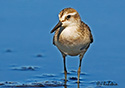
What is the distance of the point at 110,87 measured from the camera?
12391 mm

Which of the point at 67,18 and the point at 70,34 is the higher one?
the point at 67,18

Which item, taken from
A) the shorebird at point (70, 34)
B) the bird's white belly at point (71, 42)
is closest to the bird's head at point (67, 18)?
the shorebird at point (70, 34)

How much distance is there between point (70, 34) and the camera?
1226cm

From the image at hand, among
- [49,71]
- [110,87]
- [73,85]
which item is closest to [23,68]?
[49,71]

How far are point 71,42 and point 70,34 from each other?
20cm

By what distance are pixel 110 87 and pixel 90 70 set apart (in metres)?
1.14

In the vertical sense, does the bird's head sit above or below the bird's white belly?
above

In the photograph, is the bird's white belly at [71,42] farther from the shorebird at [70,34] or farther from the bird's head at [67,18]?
the bird's head at [67,18]

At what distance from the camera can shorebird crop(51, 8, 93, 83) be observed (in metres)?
12.1

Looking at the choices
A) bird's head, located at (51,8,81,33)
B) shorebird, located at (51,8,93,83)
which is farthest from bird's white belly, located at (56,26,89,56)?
bird's head, located at (51,8,81,33)

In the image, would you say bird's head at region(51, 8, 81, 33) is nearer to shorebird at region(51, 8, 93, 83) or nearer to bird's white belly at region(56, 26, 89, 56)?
shorebird at region(51, 8, 93, 83)

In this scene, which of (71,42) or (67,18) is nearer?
(67,18)

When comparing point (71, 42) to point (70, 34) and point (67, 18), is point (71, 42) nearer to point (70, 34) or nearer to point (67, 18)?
point (70, 34)

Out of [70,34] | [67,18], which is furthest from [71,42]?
[67,18]
